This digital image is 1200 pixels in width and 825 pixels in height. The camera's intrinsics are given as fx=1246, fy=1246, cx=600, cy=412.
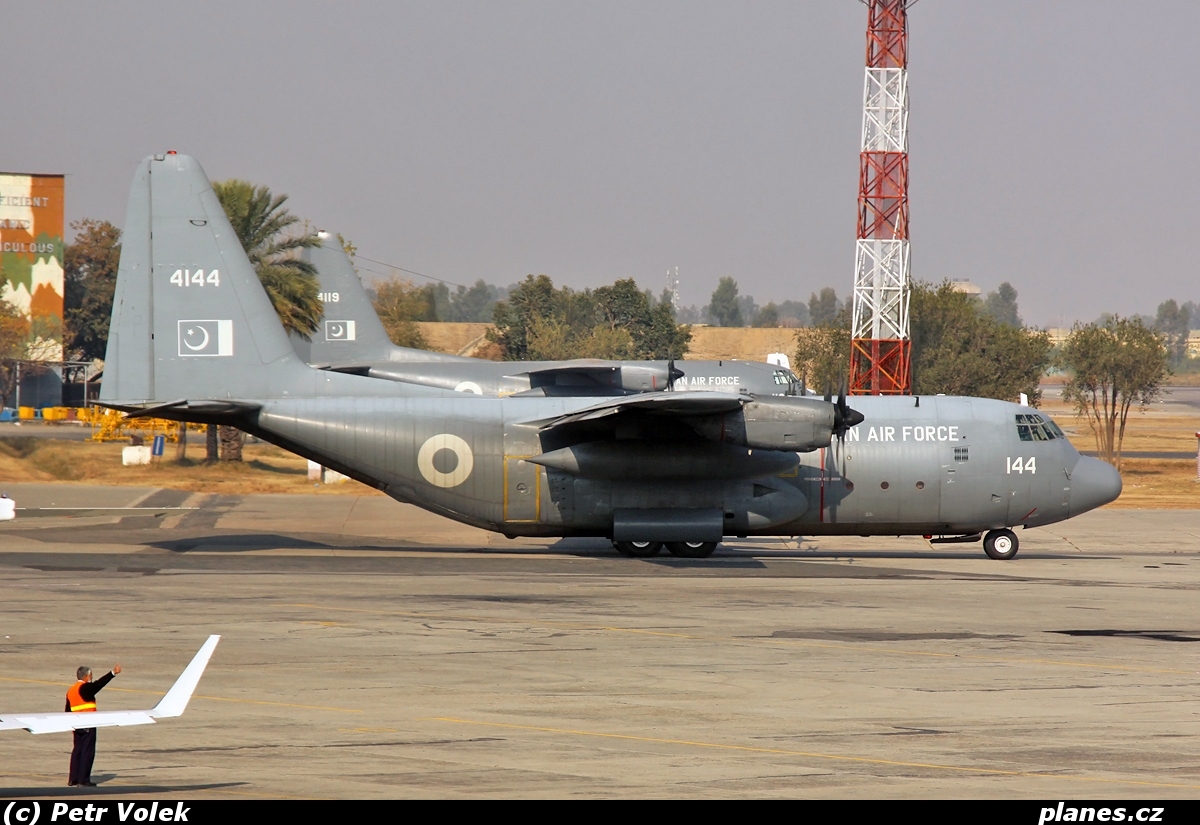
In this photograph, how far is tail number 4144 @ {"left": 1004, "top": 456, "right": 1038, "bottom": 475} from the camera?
93.6ft

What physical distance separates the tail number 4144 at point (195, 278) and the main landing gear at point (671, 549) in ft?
35.3

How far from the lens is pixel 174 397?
27297 mm

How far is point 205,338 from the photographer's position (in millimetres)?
27484

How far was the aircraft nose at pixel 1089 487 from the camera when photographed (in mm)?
28797

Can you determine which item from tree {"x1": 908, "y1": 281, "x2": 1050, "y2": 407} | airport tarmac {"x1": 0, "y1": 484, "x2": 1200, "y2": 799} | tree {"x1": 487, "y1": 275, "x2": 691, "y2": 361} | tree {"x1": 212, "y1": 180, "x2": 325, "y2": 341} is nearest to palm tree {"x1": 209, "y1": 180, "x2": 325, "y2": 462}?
tree {"x1": 212, "y1": 180, "x2": 325, "y2": 341}

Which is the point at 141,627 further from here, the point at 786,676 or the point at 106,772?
the point at 786,676

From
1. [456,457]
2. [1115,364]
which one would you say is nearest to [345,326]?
[456,457]

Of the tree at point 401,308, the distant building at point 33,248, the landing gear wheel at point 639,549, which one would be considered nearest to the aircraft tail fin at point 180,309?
the landing gear wheel at point 639,549

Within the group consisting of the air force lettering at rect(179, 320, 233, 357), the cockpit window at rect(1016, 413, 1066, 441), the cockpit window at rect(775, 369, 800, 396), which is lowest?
the cockpit window at rect(1016, 413, 1066, 441)

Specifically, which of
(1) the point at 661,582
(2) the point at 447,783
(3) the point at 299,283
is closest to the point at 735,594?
(1) the point at 661,582

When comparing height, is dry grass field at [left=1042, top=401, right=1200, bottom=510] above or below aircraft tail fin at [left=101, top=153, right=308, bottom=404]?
below

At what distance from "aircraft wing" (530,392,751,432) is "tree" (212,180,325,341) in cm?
2225

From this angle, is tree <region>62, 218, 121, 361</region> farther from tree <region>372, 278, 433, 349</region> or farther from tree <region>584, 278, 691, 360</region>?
tree <region>584, 278, 691, 360</region>

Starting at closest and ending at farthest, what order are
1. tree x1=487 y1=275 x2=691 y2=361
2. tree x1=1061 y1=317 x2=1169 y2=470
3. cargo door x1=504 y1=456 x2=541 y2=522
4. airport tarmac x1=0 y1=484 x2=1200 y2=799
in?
1. airport tarmac x1=0 y1=484 x2=1200 y2=799
2. cargo door x1=504 y1=456 x2=541 y2=522
3. tree x1=1061 y1=317 x2=1169 y2=470
4. tree x1=487 y1=275 x2=691 y2=361
